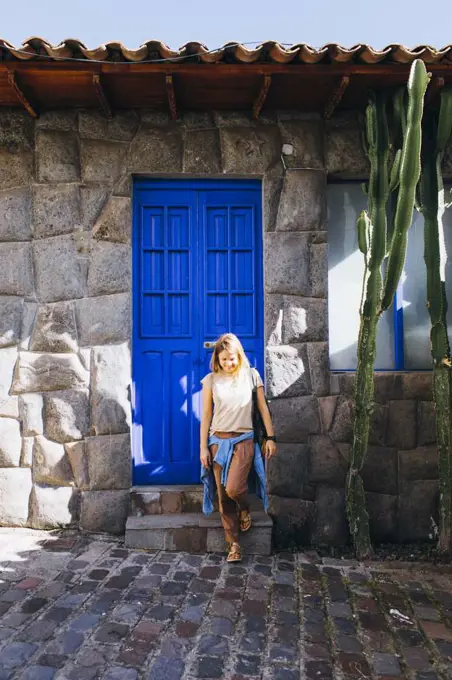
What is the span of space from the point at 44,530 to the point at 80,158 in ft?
9.66

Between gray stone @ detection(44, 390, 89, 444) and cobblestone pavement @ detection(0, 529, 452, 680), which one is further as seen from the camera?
gray stone @ detection(44, 390, 89, 444)

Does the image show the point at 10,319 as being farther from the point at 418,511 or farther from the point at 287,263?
the point at 418,511

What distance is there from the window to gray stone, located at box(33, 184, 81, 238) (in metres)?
2.11

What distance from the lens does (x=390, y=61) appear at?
354cm

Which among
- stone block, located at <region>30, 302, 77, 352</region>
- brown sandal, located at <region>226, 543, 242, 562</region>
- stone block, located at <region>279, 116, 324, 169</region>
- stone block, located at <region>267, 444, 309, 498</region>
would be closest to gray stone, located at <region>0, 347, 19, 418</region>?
stone block, located at <region>30, 302, 77, 352</region>

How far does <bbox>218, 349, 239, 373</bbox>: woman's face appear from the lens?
3598mm

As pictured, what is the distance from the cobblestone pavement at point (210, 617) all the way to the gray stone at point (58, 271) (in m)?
1.90

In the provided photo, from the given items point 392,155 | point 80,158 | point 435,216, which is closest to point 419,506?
point 435,216

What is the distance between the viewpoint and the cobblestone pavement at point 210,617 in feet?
7.98

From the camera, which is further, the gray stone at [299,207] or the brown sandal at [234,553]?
the gray stone at [299,207]

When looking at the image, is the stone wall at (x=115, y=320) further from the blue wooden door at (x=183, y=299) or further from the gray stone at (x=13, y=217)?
the blue wooden door at (x=183, y=299)

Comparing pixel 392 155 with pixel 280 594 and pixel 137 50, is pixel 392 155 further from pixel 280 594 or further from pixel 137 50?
pixel 280 594

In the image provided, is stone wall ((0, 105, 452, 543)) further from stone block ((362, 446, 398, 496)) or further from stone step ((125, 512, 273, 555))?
stone step ((125, 512, 273, 555))

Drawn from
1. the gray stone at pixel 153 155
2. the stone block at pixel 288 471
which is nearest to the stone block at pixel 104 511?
the stone block at pixel 288 471
